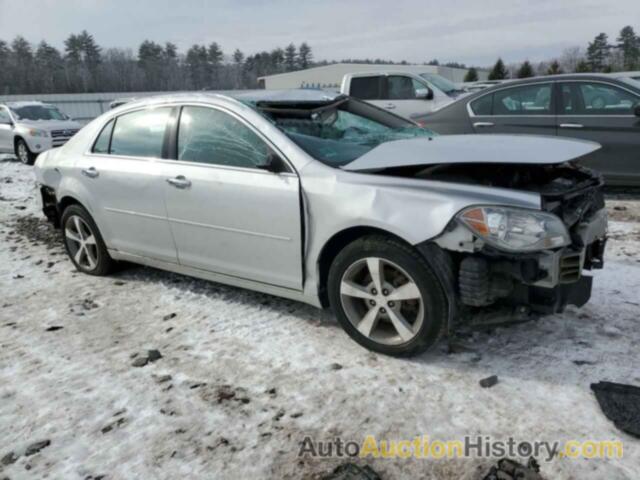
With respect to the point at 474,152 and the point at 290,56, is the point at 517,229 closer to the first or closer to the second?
the point at 474,152

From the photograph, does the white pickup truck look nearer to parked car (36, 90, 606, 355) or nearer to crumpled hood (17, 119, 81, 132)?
parked car (36, 90, 606, 355)

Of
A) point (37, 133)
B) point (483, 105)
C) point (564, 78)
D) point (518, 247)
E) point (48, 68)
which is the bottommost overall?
point (518, 247)

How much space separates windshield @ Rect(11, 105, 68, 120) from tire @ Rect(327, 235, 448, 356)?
1459cm

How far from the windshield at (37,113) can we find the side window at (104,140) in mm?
12029

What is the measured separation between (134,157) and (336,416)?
2.72m

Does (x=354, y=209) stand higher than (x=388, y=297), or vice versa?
(x=354, y=209)

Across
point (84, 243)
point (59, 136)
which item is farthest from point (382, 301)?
point (59, 136)

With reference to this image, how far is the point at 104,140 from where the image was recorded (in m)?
4.64

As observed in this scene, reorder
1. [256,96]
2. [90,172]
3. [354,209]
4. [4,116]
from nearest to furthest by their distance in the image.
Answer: [354,209] < [256,96] < [90,172] < [4,116]

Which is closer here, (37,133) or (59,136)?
(37,133)

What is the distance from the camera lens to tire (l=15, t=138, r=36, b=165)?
13.8m

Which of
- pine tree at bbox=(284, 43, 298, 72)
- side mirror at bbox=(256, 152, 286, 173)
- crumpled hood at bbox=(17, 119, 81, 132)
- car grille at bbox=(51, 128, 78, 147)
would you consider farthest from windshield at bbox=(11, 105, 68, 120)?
pine tree at bbox=(284, 43, 298, 72)

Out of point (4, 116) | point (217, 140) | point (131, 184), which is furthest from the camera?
point (4, 116)

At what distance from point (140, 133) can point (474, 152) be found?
268 cm
